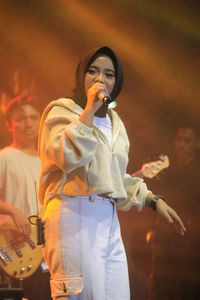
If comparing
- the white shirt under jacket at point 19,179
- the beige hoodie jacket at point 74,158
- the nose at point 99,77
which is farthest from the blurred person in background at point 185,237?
the nose at point 99,77

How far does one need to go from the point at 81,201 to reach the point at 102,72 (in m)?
0.65

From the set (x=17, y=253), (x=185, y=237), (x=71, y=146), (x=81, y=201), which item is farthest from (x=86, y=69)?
(x=185, y=237)

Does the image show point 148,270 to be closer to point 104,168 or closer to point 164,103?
point 164,103

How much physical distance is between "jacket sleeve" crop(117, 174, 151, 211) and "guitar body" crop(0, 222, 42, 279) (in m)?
1.59

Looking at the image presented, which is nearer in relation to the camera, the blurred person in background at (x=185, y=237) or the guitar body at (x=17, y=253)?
the guitar body at (x=17, y=253)

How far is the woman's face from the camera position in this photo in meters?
1.92

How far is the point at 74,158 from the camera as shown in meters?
1.57

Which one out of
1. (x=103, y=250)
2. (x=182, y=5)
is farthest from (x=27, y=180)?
(x=182, y=5)

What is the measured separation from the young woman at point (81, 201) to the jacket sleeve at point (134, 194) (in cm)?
23

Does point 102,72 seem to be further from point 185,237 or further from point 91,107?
point 185,237

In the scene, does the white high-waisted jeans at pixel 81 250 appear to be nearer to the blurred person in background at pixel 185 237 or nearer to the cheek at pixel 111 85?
the cheek at pixel 111 85

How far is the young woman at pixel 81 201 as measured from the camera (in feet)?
5.27

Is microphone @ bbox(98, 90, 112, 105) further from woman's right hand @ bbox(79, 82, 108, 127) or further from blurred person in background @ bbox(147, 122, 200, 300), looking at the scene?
blurred person in background @ bbox(147, 122, 200, 300)

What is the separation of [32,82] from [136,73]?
1.14 meters
